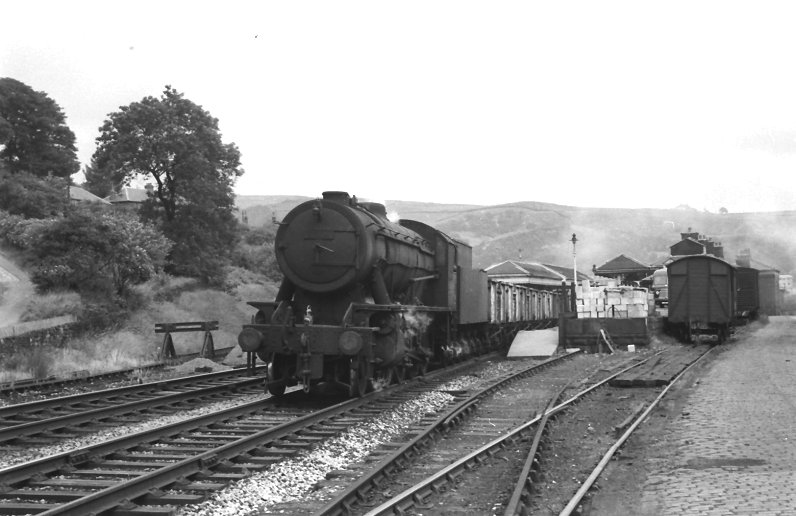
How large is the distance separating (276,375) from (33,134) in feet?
121

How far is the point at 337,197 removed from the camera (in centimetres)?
1269

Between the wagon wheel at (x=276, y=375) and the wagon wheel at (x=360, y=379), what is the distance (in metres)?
1.18

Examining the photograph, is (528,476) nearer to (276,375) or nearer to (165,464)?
(165,464)

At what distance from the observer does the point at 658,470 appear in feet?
25.1

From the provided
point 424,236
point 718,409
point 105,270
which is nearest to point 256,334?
point 424,236

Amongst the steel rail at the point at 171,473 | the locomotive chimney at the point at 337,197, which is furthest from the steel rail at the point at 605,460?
the locomotive chimney at the point at 337,197

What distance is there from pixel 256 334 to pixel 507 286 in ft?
44.2

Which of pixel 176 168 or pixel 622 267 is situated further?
pixel 622 267

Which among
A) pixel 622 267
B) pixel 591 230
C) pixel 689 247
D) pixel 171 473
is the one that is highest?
pixel 591 230

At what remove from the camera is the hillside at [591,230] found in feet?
360

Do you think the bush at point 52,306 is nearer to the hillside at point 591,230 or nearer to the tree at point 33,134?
the tree at point 33,134

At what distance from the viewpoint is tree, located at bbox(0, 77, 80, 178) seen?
40.5 meters

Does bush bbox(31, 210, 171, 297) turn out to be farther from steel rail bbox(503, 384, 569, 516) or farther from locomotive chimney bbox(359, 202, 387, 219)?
steel rail bbox(503, 384, 569, 516)

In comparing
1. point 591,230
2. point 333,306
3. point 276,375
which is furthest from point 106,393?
point 591,230
